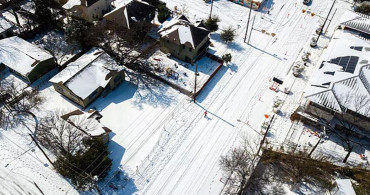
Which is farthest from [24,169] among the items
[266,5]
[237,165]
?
[266,5]

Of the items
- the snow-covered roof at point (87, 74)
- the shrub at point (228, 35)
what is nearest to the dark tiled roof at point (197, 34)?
the shrub at point (228, 35)

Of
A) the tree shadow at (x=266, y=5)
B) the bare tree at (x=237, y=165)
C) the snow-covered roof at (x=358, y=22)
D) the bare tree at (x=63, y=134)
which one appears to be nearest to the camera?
the bare tree at (x=237, y=165)

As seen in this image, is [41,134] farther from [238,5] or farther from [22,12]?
[238,5]

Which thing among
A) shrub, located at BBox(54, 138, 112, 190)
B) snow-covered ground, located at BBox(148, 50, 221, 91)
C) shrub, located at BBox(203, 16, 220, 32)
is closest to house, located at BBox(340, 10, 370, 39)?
shrub, located at BBox(203, 16, 220, 32)

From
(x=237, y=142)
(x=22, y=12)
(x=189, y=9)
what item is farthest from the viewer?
(x=189, y=9)

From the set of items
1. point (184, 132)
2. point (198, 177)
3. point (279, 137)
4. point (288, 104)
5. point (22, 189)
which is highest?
point (288, 104)

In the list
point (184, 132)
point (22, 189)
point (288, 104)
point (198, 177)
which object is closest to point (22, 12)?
point (22, 189)

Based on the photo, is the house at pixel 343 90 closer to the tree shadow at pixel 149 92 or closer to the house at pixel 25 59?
the tree shadow at pixel 149 92
